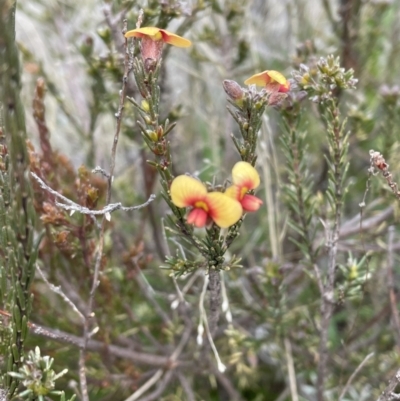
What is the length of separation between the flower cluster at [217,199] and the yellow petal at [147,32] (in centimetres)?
18

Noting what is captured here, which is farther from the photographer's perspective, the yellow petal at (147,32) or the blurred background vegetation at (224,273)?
the blurred background vegetation at (224,273)

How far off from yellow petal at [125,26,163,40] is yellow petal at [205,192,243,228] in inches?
8.3

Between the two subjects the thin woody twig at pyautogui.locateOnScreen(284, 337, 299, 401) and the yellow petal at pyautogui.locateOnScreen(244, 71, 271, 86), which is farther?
the thin woody twig at pyautogui.locateOnScreen(284, 337, 299, 401)

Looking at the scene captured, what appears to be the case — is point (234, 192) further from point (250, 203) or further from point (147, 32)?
point (147, 32)

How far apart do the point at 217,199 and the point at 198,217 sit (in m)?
0.03

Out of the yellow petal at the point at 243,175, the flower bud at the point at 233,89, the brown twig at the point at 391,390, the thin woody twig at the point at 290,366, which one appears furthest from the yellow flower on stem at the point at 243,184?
the thin woody twig at the point at 290,366

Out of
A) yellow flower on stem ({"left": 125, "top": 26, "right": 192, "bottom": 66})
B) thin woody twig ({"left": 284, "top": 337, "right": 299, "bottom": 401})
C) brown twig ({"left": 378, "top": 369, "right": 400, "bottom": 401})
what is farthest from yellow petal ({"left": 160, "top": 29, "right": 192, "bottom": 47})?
thin woody twig ({"left": 284, "top": 337, "right": 299, "bottom": 401})

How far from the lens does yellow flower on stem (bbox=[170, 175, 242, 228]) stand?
482 mm

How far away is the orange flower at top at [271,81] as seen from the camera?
576 millimetres

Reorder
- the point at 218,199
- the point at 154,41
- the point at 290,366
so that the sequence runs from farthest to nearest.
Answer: the point at 290,366
the point at 154,41
the point at 218,199

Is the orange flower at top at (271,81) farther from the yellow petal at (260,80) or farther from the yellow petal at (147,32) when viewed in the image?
the yellow petal at (147,32)

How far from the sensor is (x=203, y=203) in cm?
50

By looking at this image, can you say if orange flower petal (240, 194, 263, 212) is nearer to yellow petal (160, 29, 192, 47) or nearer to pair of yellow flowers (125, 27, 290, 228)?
pair of yellow flowers (125, 27, 290, 228)

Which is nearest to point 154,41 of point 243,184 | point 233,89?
point 233,89
